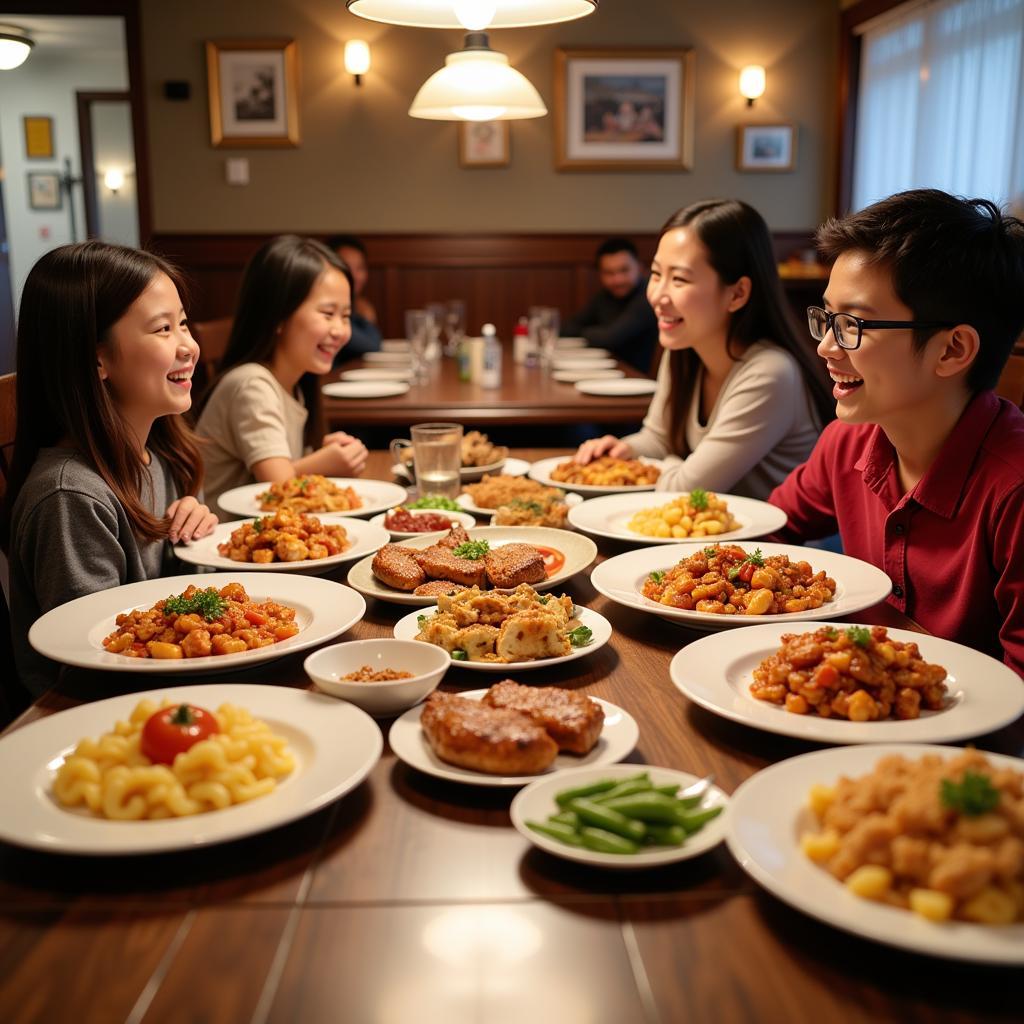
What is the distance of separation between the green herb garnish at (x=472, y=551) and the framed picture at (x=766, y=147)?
6.84 m

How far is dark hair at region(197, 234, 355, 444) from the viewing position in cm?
308

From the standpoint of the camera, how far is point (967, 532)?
5.92 feet

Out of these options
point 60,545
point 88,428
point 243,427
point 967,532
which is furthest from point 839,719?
point 243,427

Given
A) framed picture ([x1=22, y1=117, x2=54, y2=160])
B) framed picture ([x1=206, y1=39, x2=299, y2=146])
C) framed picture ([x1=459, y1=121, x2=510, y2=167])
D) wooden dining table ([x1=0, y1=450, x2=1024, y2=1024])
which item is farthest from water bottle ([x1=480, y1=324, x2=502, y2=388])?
framed picture ([x1=22, y1=117, x2=54, y2=160])

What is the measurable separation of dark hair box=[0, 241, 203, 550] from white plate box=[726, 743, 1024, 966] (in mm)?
1346

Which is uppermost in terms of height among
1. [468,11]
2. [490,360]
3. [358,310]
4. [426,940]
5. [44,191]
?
[44,191]

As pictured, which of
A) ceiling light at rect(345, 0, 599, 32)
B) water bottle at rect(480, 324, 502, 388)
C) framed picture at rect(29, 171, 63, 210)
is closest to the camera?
ceiling light at rect(345, 0, 599, 32)

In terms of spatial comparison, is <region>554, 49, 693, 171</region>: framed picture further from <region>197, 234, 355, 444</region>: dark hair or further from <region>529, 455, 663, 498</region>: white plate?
<region>529, 455, 663, 498</region>: white plate

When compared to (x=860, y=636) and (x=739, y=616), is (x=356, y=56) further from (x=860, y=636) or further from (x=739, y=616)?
(x=860, y=636)

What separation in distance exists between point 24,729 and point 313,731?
322 mm

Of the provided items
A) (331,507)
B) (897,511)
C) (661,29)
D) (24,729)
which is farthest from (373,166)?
(24,729)

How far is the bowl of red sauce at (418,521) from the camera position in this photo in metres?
2.12

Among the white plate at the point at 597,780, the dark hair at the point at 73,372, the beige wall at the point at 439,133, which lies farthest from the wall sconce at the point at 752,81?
the white plate at the point at 597,780

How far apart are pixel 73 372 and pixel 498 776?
130 cm
